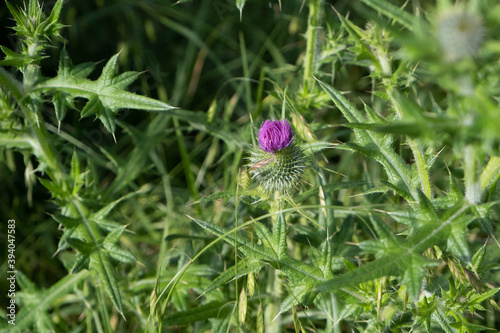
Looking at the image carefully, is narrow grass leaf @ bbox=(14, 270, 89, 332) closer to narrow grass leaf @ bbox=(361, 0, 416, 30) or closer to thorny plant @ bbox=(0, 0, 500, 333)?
thorny plant @ bbox=(0, 0, 500, 333)

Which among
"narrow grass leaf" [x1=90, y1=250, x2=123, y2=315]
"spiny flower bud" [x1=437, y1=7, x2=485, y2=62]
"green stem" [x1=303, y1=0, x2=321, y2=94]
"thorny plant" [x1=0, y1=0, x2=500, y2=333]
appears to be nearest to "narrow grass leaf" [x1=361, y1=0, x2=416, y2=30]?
"thorny plant" [x1=0, y1=0, x2=500, y2=333]

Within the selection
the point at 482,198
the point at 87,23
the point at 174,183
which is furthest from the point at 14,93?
the point at 482,198

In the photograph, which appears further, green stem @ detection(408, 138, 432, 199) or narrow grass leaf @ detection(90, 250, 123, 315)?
narrow grass leaf @ detection(90, 250, 123, 315)

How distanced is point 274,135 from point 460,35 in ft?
3.95

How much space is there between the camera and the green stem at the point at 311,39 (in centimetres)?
298

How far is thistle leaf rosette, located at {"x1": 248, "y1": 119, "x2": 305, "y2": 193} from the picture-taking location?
2385mm

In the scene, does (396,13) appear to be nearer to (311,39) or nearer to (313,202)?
(311,39)

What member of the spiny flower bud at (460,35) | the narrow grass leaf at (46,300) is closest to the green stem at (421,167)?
the spiny flower bud at (460,35)

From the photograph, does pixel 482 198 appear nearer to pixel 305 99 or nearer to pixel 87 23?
pixel 305 99

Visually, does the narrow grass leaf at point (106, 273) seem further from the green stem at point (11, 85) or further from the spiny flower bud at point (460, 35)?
the spiny flower bud at point (460, 35)

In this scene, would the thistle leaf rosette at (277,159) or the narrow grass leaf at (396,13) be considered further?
the thistle leaf rosette at (277,159)

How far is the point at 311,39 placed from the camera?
9.96ft

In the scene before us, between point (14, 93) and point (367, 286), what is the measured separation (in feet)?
6.89

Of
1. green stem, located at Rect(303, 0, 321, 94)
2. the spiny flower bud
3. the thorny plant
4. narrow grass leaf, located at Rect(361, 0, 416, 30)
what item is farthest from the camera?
green stem, located at Rect(303, 0, 321, 94)
